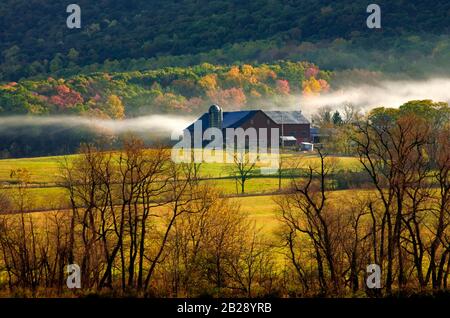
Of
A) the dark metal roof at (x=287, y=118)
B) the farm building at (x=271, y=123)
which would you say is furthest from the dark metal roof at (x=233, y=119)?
the dark metal roof at (x=287, y=118)

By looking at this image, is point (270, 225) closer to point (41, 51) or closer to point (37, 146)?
point (37, 146)

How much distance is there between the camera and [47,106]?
443 ft

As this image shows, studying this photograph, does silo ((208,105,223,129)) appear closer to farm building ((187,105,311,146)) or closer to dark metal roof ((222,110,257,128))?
farm building ((187,105,311,146))

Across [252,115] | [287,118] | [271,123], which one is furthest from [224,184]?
[287,118]

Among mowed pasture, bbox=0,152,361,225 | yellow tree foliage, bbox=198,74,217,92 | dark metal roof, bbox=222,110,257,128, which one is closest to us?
mowed pasture, bbox=0,152,361,225

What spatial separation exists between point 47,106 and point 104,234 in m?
102

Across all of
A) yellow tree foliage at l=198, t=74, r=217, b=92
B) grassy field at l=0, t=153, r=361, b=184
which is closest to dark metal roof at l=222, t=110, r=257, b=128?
grassy field at l=0, t=153, r=361, b=184

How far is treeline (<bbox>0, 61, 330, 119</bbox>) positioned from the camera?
13538cm

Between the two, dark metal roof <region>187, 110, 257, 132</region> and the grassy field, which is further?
dark metal roof <region>187, 110, 257, 132</region>

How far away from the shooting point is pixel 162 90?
153750mm

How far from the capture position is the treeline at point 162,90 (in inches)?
5330

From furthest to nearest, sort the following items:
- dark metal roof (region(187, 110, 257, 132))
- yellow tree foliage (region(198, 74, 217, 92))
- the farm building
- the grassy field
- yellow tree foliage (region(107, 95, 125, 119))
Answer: yellow tree foliage (region(198, 74, 217, 92)) → yellow tree foliage (region(107, 95, 125, 119)) → dark metal roof (region(187, 110, 257, 132)) → the farm building → the grassy field

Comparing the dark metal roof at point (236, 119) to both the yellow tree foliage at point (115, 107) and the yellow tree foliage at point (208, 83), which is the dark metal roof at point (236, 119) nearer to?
the yellow tree foliage at point (115, 107)
